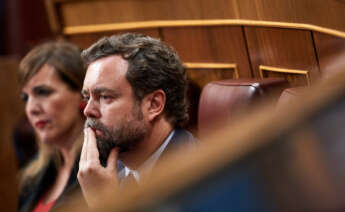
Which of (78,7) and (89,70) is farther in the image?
(78,7)

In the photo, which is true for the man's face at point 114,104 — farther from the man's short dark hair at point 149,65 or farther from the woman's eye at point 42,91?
the woman's eye at point 42,91

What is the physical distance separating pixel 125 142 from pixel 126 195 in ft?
0.98

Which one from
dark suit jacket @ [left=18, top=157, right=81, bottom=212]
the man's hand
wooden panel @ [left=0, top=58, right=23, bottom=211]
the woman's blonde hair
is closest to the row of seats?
the man's hand

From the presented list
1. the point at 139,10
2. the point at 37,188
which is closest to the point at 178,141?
the point at 139,10

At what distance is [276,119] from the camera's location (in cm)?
33

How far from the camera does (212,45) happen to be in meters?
0.72

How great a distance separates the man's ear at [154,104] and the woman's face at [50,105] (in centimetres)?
41

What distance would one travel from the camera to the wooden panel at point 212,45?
Result: 0.67 metres

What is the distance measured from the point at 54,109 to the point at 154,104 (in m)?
0.45

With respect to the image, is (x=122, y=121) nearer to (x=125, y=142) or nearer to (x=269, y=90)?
(x=125, y=142)

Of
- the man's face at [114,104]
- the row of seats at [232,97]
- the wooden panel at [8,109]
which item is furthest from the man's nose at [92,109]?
the wooden panel at [8,109]

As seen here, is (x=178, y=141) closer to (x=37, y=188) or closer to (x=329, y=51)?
(x=329, y=51)

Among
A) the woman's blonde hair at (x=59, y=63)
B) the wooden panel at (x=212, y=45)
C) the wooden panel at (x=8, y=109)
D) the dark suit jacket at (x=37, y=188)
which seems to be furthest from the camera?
the wooden panel at (x=8, y=109)

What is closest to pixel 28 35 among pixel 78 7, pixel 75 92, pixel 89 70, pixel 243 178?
pixel 78 7
